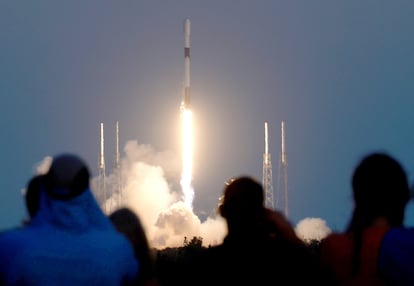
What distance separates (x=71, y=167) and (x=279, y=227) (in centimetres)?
161

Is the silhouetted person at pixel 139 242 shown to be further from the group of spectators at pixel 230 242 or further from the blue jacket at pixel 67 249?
the blue jacket at pixel 67 249

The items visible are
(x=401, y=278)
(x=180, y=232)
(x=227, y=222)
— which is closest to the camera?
(x=401, y=278)

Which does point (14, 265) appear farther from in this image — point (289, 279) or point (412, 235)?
point (412, 235)

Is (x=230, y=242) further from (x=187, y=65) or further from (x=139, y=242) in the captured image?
(x=187, y=65)

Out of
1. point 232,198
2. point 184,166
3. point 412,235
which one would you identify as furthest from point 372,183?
point 184,166

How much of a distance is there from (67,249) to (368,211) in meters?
2.12

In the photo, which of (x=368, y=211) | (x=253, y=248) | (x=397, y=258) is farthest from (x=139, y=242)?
(x=397, y=258)

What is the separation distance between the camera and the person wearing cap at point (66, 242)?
7098 mm

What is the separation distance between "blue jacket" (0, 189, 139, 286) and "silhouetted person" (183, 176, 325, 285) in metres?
0.88

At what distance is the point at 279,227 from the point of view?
7.95 m

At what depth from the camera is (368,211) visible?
7812mm

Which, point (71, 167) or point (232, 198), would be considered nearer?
point (71, 167)

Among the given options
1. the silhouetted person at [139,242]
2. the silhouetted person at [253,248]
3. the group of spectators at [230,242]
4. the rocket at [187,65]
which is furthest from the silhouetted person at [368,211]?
the rocket at [187,65]

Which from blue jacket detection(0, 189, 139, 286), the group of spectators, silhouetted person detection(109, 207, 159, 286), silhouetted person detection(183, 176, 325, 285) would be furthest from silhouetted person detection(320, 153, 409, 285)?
blue jacket detection(0, 189, 139, 286)
